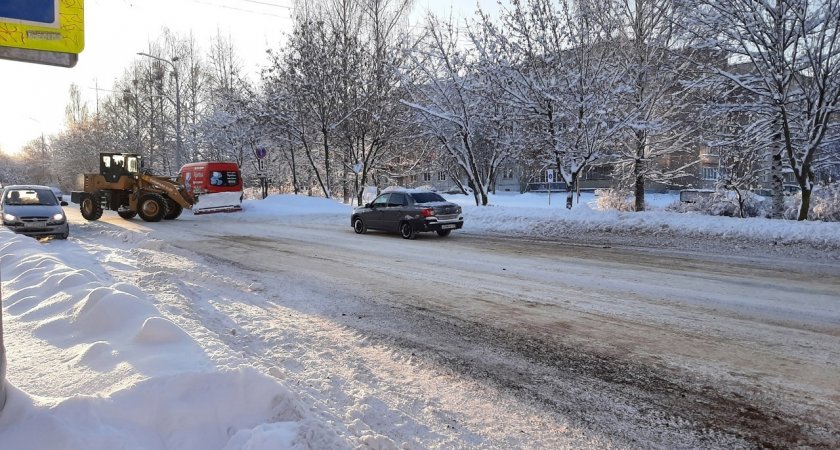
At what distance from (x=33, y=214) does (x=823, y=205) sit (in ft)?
78.6

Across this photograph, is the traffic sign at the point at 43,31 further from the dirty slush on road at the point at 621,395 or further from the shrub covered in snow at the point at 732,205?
the shrub covered in snow at the point at 732,205

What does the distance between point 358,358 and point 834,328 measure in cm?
525

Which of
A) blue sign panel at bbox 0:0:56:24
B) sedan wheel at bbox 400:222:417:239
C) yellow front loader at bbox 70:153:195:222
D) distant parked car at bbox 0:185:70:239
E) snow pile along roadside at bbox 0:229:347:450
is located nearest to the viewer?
blue sign panel at bbox 0:0:56:24

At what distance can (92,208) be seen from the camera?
21.3m

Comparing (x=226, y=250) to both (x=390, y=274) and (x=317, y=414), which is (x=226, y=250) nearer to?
(x=390, y=274)

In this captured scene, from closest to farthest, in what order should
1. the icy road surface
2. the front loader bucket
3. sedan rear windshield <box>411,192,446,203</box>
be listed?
the icy road surface < sedan rear windshield <box>411,192,446,203</box> < the front loader bucket

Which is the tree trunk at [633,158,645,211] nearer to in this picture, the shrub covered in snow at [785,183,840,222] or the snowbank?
the snowbank

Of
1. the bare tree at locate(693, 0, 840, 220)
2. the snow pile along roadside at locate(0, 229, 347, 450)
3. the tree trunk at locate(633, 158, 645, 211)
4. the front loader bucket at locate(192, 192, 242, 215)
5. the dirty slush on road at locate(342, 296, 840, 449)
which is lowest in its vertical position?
the dirty slush on road at locate(342, 296, 840, 449)

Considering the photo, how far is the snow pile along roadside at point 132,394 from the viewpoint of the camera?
266 centimetres

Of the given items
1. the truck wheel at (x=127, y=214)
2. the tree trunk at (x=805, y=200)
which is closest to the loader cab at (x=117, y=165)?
the truck wheel at (x=127, y=214)

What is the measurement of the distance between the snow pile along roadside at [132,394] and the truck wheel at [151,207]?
1789cm

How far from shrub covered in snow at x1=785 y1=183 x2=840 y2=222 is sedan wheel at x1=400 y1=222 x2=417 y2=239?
1293 centimetres

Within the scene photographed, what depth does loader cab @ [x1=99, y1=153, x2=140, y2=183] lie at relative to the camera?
2228 centimetres

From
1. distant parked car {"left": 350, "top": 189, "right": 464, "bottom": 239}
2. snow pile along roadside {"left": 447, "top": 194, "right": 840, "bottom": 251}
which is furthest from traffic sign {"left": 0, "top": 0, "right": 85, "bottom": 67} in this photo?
snow pile along roadside {"left": 447, "top": 194, "right": 840, "bottom": 251}
